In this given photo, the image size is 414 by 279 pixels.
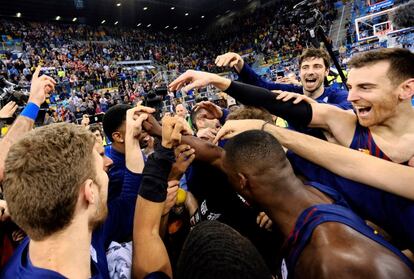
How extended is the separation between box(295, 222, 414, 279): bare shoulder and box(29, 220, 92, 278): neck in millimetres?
925

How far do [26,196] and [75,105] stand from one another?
1487 centimetres

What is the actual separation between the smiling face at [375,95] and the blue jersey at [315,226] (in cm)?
74

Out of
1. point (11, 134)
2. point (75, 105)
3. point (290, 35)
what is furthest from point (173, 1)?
point (11, 134)

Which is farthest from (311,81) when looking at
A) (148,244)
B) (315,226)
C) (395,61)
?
(148,244)

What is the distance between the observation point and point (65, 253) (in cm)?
119

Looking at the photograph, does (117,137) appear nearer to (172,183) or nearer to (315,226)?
(172,183)

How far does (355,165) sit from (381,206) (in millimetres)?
290

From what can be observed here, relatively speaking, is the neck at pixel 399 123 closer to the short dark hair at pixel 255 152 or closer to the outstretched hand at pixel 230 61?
the short dark hair at pixel 255 152

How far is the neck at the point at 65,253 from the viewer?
3.80 feet

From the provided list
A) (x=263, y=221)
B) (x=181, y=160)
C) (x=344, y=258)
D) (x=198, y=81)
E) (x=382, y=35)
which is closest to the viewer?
(x=344, y=258)

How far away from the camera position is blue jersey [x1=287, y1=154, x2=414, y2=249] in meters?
1.49

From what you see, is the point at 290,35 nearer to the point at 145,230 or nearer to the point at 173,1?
the point at 173,1

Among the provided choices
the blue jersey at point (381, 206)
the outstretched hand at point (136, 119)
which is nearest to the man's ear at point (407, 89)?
the blue jersey at point (381, 206)

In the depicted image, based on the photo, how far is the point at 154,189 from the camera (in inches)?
58.4
